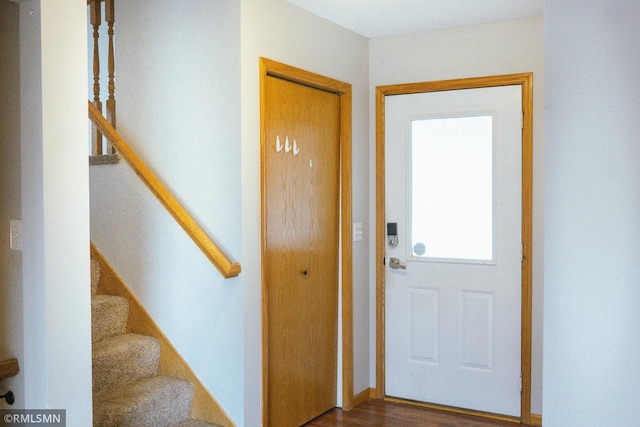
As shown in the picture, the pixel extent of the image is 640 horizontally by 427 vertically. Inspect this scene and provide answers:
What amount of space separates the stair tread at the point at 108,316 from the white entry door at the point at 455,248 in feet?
5.28

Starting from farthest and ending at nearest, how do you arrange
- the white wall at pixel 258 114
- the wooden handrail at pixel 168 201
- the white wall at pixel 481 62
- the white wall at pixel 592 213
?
the white wall at pixel 481 62 < the white wall at pixel 258 114 < the wooden handrail at pixel 168 201 < the white wall at pixel 592 213

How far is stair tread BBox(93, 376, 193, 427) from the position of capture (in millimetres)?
2854

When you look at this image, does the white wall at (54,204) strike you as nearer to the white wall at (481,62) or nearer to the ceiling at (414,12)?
the ceiling at (414,12)

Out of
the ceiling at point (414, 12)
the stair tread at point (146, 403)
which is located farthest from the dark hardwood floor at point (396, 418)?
the ceiling at point (414, 12)

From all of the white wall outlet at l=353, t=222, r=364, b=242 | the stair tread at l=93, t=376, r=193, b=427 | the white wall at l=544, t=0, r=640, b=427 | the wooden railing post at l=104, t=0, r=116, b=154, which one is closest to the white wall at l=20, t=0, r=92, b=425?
the stair tread at l=93, t=376, r=193, b=427

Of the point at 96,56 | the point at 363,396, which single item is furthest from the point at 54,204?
the point at 363,396

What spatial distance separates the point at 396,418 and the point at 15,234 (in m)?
2.45

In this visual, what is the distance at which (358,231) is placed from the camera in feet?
13.2

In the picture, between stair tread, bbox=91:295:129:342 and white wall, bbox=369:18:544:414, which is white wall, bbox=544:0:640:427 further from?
stair tread, bbox=91:295:129:342

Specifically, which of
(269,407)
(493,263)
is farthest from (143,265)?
(493,263)

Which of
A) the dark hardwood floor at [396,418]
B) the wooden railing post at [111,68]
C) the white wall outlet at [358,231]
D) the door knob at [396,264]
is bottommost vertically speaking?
the dark hardwood floor at [396,418]

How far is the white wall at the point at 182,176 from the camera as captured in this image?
3.10 meters

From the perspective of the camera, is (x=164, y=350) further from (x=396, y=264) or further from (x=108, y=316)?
(x=396, y=264)

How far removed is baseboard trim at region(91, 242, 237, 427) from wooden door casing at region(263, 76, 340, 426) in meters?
0.28
